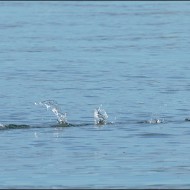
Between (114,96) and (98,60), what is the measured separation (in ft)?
32.4

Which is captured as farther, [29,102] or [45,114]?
[29,102]

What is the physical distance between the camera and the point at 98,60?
3397cm

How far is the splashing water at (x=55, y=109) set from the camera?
20172 millimetres

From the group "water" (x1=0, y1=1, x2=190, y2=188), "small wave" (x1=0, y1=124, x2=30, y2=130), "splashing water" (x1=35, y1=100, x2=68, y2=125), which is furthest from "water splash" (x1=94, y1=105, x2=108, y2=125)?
"small wave" (x1=0, y1=124, x2=30, y2=130)

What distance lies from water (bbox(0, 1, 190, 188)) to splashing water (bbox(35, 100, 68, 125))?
8cm

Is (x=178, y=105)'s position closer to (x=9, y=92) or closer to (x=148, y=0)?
(x=9, y=92)

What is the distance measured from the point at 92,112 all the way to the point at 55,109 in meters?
1.04

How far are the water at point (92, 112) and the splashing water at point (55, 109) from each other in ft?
0.25

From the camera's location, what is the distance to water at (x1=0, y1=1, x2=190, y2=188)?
14484mm

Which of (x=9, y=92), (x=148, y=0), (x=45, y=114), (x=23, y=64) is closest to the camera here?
(x=45, y=114)

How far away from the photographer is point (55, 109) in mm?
20828

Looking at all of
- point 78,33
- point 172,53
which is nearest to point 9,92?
point 172,53

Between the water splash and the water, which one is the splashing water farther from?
the water splash

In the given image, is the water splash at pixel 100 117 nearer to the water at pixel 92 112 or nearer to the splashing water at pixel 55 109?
the water at pixel 92 112
